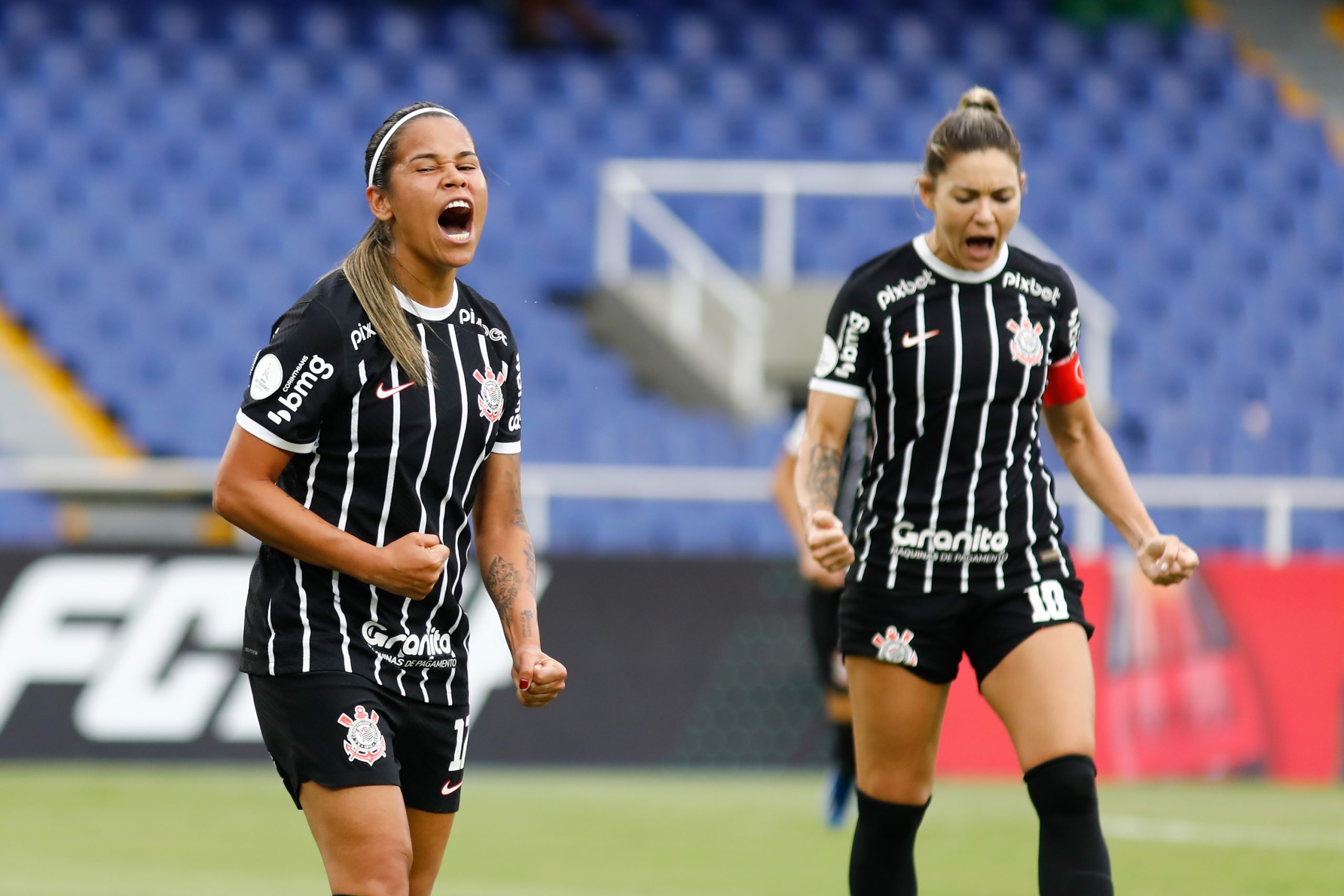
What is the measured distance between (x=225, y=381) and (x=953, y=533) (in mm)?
10193

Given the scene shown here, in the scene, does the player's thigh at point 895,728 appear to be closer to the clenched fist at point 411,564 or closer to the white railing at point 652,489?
the clenched fist at point 411,564

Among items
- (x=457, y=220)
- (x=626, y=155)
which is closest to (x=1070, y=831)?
(x=457, y=220)

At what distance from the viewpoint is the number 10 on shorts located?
469 cm

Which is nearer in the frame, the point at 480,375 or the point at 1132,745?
the point at 480,375

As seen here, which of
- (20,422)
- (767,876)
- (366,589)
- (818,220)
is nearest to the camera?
(366,589)

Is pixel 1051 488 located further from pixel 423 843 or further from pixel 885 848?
pixel 423 843

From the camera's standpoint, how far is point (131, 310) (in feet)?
47.7

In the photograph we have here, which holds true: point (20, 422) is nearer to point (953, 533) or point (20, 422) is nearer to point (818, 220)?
point (818, 220)

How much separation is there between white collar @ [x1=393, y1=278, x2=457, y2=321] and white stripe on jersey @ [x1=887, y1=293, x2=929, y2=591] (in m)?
1.30

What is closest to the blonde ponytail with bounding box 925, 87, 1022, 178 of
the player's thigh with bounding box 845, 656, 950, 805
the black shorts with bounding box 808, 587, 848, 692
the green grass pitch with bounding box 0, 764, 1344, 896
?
the player's thigh with bounding box 845, 656, 950, 805

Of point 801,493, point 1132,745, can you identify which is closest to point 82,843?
point 801,493

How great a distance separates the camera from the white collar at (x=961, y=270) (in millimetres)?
4770

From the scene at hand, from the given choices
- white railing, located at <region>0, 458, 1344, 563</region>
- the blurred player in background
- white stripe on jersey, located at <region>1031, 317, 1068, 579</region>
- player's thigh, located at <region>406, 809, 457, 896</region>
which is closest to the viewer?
player's thigh, located at <region>406, 809, 457, 896</region>

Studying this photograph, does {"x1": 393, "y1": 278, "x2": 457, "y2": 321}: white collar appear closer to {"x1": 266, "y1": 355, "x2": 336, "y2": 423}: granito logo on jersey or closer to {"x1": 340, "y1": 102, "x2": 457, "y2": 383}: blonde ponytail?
{"x1": 340, "y1": 102, "x2": 457, "y2": 383}: blonde ponytail
